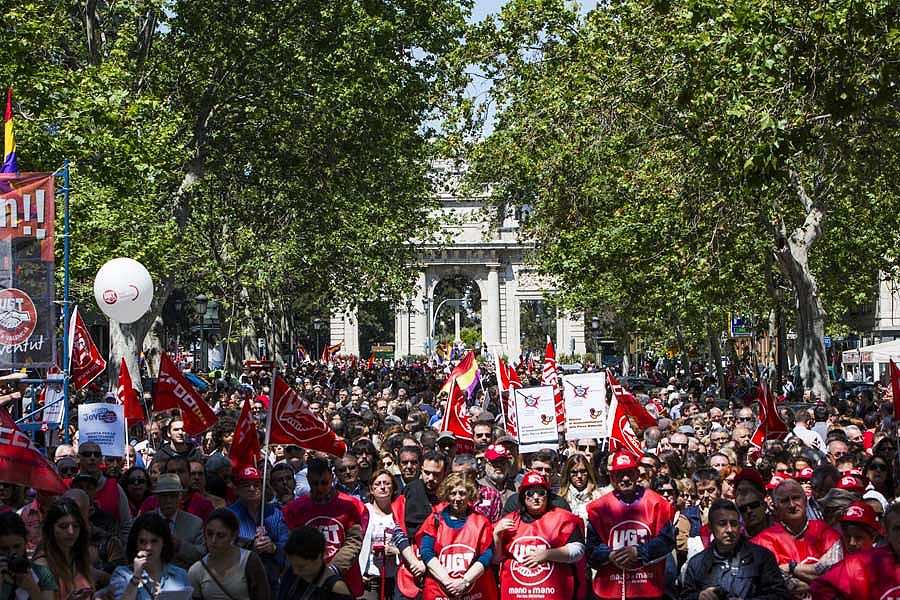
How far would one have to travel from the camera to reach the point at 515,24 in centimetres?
2828

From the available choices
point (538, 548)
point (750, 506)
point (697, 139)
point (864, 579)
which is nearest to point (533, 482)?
point (538, 548)

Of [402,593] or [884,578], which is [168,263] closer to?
[402,593]

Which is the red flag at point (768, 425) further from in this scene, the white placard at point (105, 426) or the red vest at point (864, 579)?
the red vest at point (864, 579)

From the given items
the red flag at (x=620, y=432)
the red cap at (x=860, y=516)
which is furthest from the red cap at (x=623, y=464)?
the red flag at (x=620, y=432)

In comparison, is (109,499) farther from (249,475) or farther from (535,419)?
(535,419)

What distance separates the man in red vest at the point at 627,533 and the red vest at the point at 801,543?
77 cm

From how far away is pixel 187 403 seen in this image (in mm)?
15891

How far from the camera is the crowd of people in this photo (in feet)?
24.1

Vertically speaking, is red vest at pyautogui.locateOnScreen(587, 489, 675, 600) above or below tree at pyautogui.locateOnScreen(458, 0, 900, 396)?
below

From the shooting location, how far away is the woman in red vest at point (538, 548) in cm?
865

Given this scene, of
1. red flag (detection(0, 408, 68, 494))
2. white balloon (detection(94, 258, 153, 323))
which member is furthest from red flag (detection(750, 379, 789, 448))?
red flag (detection(0, 408, 68, 494))

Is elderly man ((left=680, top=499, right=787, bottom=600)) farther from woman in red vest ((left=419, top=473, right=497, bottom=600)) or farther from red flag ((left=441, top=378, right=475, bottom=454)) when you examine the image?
red flag ((left=441, top=378, right=475, bottom=454))

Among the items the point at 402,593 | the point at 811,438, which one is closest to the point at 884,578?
the point at 402,593

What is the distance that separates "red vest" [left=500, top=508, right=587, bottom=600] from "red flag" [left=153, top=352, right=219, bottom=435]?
7767 mm
